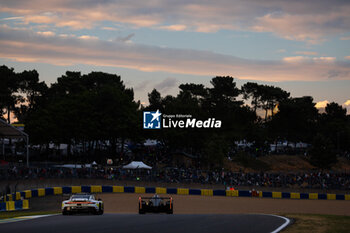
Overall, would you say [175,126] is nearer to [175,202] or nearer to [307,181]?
[307,181]

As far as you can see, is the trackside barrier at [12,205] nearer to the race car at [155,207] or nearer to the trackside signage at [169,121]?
the race car at [155,207]

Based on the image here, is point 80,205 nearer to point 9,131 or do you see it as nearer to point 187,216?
point 187,216

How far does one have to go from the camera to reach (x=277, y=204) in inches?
1790

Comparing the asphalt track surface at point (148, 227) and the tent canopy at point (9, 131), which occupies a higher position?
the tent canopy at point (9, 131)

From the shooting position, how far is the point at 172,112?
8481 centimetres

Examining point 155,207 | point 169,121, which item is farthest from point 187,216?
point 169,121

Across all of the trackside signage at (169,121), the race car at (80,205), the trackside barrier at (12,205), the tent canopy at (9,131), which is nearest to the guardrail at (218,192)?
the tent canopy at (9,131)

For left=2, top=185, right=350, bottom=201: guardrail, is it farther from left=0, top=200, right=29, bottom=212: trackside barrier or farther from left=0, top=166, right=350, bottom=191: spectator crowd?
left=0, top=200, right=29, bottom=212: trackside barrier

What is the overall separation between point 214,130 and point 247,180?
33.5 meters

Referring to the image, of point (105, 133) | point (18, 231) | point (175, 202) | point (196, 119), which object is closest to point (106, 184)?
point (175, 202)

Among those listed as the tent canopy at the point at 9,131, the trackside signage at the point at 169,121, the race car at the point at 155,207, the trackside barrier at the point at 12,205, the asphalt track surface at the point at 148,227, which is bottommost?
the trackside barrier at the point at 12,205

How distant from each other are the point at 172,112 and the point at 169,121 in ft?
12.1

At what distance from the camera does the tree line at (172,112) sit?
76.8 metres

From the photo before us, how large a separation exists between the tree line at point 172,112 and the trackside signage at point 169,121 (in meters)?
1.26
